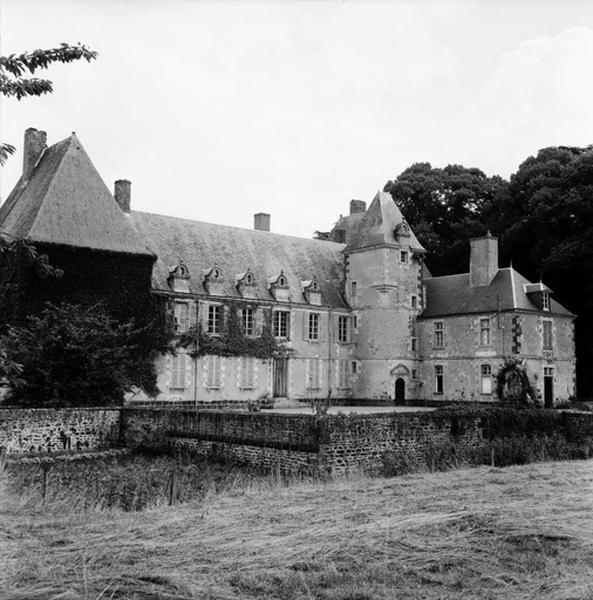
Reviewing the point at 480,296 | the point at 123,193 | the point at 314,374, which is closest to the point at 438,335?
the point at 480,296

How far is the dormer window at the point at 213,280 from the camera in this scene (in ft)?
102

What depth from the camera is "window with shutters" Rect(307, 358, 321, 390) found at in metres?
33.9

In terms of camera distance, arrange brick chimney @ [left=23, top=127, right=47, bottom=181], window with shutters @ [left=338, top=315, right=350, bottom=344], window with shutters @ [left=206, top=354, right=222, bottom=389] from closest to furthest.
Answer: brick chimney @ [left=23, top=127, right=47, bottom=181]
window with shutters @ [left=206, top=354, right=222, bottom=389]
window with shutters @ [left=338, top=315, right=350, bottom=344]

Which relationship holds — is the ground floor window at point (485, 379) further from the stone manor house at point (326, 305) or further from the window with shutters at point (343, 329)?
the window with shutters at point (343, 329)

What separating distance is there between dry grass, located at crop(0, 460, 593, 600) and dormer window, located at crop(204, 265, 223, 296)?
21.9 m

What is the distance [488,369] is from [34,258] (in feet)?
90.9

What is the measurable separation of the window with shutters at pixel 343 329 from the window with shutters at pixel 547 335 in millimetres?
8557

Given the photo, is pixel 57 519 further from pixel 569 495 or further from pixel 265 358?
pixel 265 358

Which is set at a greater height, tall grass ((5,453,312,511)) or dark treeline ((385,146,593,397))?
dark treeline ((385,146,593,397))

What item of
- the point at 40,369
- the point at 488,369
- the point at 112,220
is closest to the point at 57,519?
the point at 40,369

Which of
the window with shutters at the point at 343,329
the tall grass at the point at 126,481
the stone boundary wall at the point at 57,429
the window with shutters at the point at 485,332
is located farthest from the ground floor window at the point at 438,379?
the tall grass at the point at 126,481

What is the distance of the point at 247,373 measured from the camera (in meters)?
31.8

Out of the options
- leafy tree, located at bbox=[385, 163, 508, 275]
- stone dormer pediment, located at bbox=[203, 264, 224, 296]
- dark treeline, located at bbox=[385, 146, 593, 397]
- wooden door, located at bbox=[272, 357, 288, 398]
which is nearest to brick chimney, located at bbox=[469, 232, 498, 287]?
dark treeline, located at bbox=[385, 146, 593, 397]

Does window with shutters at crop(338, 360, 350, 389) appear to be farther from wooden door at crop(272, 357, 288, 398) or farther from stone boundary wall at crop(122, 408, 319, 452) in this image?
stone boundary wall at crop(122, 408, 319, 452)
